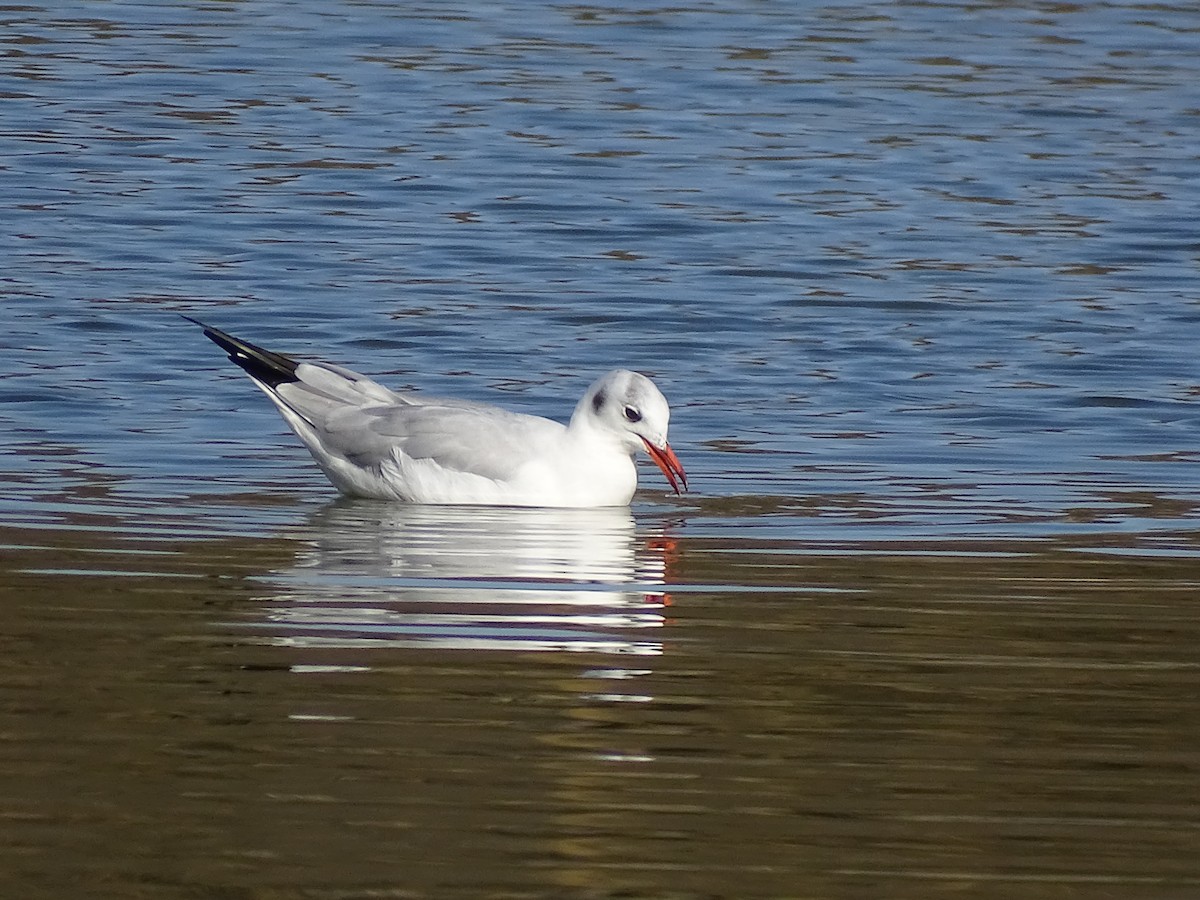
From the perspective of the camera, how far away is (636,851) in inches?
221

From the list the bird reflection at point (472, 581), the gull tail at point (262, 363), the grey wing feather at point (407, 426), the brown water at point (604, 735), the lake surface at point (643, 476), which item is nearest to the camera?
the brown water at point (604, 735)

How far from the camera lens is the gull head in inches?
401

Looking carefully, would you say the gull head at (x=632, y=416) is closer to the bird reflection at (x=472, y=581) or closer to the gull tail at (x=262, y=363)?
the bird reflection at (x=472, y=581)

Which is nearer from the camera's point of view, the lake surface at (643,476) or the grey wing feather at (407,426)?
the lake surface at (643,476)

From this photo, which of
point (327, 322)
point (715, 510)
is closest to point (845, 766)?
point (715, 510)

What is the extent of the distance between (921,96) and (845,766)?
54.5 ft

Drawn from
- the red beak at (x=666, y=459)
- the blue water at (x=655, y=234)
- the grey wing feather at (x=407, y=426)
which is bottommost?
the blue water at (x=655, y=234)

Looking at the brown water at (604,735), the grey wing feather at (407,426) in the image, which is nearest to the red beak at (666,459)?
the grey wing feather at (407,426)

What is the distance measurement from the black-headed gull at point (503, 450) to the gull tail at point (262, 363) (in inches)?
16.1

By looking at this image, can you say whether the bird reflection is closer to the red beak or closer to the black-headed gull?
the black-headed gull

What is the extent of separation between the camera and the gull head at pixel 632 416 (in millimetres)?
10188

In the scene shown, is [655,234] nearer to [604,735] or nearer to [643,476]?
[643,476]

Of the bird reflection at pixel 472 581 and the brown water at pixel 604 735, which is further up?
the brown water at pixel 604 735

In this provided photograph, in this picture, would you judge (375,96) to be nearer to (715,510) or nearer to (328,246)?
(328,246)
